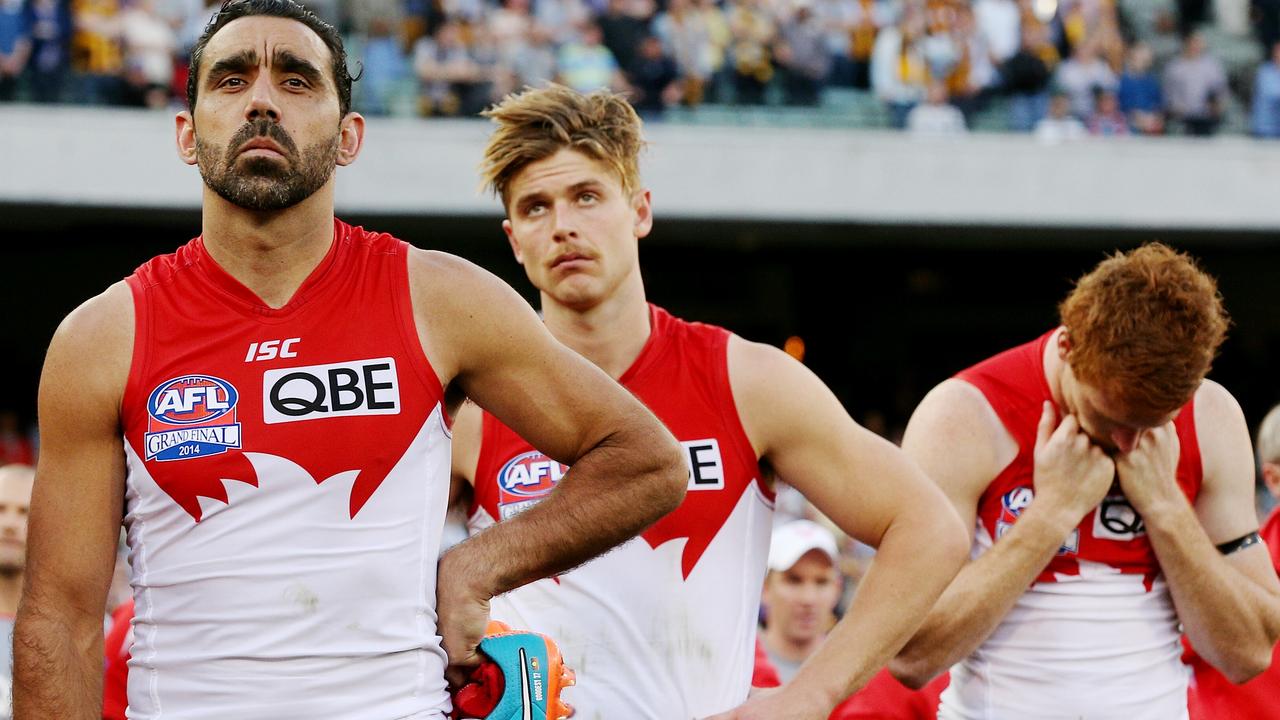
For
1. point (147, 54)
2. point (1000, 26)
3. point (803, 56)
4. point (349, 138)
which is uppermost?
point (1000, 26)

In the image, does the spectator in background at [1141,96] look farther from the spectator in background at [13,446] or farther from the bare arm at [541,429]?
the bare arm at [541,429]

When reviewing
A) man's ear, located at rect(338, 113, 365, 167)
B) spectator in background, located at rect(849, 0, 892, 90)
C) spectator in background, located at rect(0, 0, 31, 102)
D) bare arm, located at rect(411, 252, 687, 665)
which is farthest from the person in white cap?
spectator in background, located at rect(849, 0, 892, 90)

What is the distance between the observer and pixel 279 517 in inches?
101

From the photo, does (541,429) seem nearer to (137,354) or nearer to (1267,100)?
(137,354)

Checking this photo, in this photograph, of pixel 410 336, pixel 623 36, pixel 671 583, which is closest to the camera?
pixel 410 336

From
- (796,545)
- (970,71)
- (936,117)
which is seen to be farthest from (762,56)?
(796,545)

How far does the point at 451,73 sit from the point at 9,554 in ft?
31.4

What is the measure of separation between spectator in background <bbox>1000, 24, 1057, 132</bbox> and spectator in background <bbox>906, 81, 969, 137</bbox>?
0.63 m

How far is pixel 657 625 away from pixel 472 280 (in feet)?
3.24

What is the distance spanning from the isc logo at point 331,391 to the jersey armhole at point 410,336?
0.15 ft

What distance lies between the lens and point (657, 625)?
11.1 ft

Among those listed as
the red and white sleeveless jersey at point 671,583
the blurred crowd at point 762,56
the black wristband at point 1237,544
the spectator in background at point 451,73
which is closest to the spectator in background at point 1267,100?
the blurred crowd at point 762,56

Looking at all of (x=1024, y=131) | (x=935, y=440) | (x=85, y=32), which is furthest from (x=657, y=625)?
(x=1024, y=131)

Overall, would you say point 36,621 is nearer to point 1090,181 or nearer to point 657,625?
point 657,625
